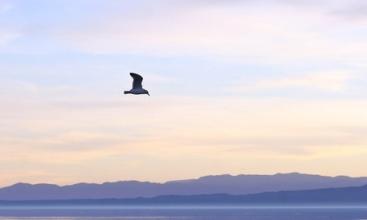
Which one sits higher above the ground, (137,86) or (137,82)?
(137,82)

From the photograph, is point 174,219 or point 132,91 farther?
point 174,219

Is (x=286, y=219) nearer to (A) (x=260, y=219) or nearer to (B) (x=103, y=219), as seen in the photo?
(A) (x=260, y=219)

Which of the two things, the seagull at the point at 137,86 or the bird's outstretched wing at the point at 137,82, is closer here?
the seagull at the point at 137,86

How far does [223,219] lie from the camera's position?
147 m

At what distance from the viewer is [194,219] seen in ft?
476

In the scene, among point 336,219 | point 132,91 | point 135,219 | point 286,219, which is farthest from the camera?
point 135,219

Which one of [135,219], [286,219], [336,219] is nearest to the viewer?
[336,219]

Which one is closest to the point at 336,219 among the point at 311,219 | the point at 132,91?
the point at 311,219

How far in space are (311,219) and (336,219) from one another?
213 inches

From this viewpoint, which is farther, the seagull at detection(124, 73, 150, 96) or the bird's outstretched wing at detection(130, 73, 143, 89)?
the bird's outstretched wing at detection(130, 73, 143, 89)

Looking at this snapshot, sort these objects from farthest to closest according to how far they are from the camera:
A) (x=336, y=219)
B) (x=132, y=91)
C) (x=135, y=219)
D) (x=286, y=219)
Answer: (x=135, y=219), (x=286, y=219), (x=336, y=219), (x=132, y=91)

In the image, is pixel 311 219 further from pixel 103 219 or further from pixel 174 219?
pixel 103 219

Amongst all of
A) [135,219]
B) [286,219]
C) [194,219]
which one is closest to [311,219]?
[286,219]

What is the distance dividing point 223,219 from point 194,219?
4.23 metres
